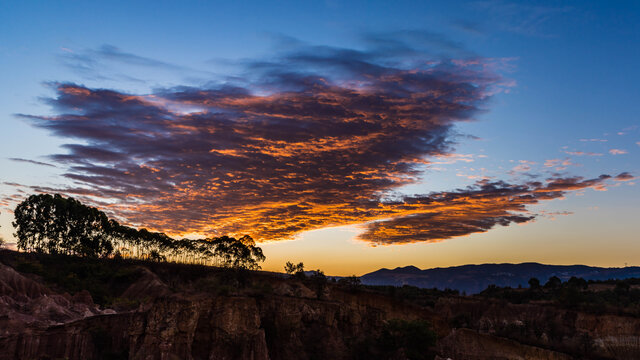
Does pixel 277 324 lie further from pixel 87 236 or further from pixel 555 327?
pixel 87 236

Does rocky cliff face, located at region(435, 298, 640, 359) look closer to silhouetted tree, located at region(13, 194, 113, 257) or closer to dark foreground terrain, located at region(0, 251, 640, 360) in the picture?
dark foreground terrain, located at region(0, 251, 640, 360)

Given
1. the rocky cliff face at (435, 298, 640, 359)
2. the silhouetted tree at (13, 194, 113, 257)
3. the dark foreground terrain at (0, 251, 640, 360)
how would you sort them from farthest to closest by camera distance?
1. the silhouetted tree at (13, 194, 113, 257)
2. the rocky cliff face at (435, 298, 640, 359)
3. the dark foreground terrain at (0, 251, 640, 360)

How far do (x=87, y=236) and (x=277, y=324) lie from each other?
71230 mm

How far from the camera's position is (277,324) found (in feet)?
154

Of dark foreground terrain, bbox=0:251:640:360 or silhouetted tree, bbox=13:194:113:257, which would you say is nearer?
dark foreground terrain, bbox=0:251:640:360

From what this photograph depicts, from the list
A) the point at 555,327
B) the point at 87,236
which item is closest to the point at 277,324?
the point at 555,327

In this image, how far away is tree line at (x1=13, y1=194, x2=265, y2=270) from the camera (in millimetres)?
100188

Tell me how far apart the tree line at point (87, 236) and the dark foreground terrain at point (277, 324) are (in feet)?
77.4

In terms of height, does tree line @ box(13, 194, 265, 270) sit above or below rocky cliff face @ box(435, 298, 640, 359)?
above

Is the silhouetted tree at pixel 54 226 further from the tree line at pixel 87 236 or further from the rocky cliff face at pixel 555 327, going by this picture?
the rocky cliff face at pixel 555 327

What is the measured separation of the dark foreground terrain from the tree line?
77.4 ft

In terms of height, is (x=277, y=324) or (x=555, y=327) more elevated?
(x=277, y=324)

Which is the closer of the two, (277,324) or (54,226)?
(277,324)

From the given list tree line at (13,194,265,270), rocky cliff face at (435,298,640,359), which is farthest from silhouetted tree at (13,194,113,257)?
rocky cliff face at (435,298,640,359)
